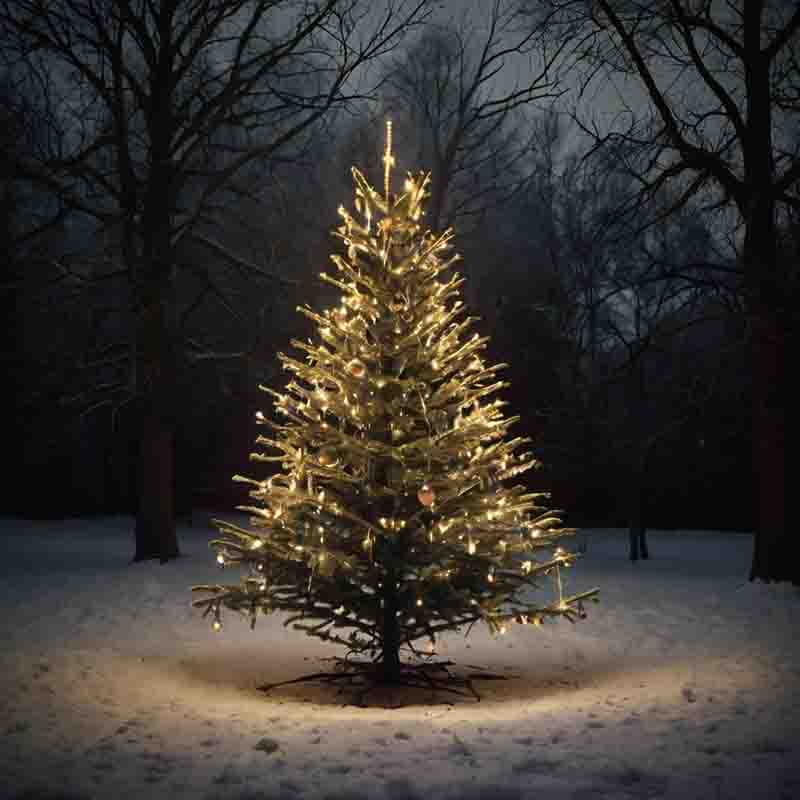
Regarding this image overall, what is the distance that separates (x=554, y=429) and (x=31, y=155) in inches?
506

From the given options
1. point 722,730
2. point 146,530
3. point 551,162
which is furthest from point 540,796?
point 551,162

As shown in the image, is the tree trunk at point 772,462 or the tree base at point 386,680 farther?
the tree trunk at point 772,462

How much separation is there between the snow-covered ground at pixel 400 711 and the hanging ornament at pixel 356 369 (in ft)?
8.65

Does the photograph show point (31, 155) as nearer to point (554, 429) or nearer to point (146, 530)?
point (146, 530)

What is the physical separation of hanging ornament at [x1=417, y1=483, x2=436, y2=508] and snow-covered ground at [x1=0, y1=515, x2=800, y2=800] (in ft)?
5.16

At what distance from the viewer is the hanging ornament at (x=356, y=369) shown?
7.74 m

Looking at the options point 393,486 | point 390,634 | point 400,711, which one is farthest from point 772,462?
point 400,711

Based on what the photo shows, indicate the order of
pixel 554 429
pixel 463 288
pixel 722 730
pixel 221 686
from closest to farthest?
pixel 722 730 → pixel 221 686 → pixel 554 429 → pixel 463 288

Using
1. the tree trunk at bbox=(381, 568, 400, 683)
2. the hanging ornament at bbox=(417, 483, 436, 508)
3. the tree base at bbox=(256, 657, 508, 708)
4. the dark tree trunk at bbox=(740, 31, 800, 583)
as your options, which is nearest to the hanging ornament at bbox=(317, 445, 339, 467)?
the hanging ornament at bbox=(417, 483, 436, 508)

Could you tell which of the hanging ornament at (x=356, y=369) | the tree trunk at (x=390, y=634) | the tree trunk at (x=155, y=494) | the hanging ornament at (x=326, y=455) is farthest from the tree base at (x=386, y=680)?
the tree trunk at (x=155, y=494)

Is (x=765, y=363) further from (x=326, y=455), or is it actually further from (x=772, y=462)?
(x=326, y=455)

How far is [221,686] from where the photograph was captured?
825 centimetres

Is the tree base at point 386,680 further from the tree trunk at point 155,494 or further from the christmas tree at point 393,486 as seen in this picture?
the tree trunk at point 155,494

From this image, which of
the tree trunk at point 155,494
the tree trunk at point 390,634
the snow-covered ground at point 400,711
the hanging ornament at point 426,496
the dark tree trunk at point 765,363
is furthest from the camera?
the tree trunk at point 155,494
